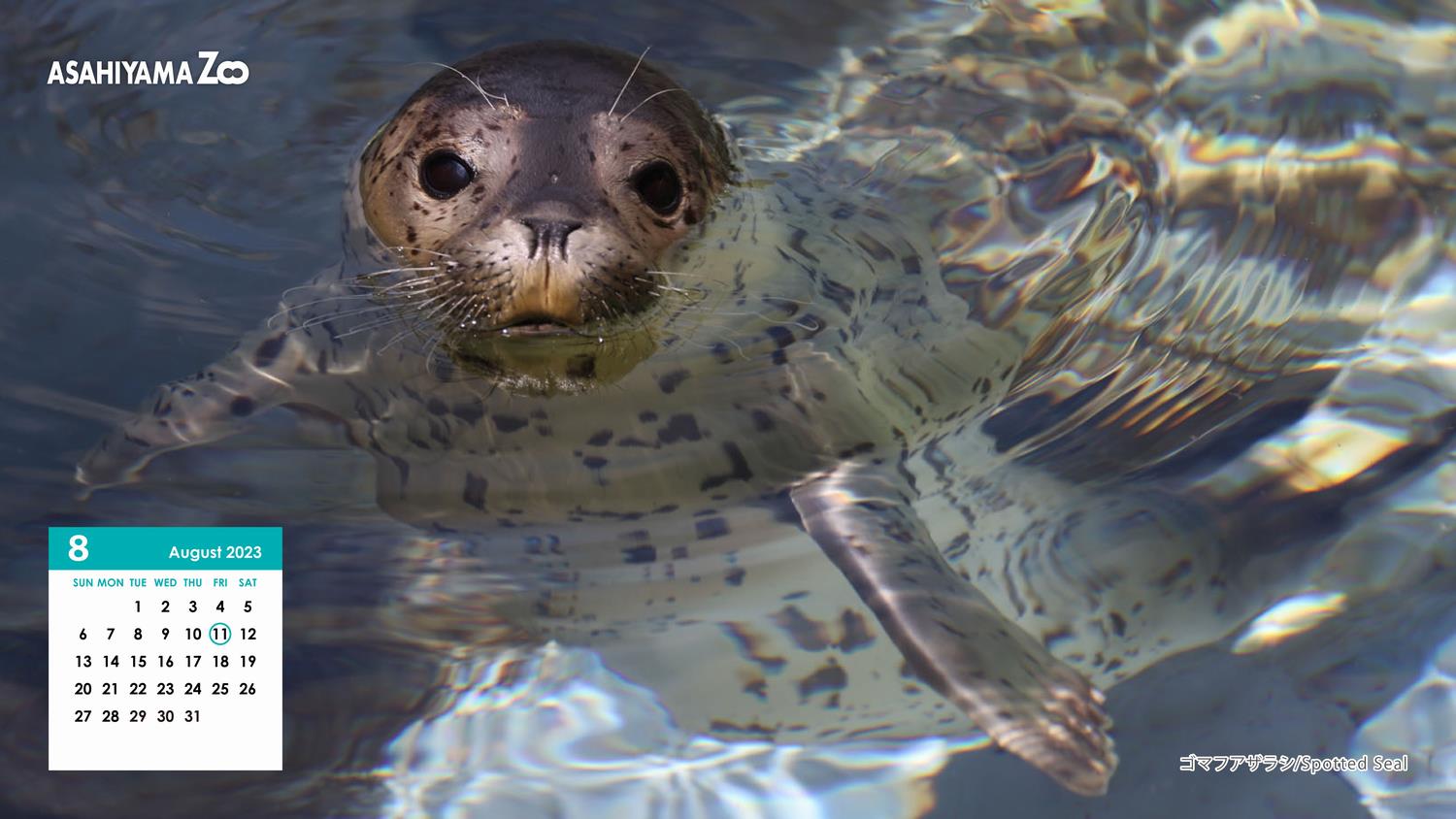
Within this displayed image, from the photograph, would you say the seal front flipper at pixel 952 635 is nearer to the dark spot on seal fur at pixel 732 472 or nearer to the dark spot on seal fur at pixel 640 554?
the dark spot on seal fur at pixel 732 472

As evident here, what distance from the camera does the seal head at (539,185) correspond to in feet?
9.63

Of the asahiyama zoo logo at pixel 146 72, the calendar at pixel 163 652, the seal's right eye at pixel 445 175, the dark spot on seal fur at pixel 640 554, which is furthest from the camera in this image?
the asahiyama zoo logo at pixel 146 72

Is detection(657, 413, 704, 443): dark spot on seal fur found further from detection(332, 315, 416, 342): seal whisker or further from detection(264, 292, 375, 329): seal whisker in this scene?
detection(264, 292, 375, 329): seal whisker

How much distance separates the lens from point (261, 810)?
2.88 metres

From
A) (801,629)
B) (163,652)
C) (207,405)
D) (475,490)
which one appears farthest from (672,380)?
(163,652)

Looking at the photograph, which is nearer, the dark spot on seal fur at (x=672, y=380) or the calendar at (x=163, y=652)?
the calendar at (x=163, y=652)

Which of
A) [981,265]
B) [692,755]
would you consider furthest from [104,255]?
[981,265]

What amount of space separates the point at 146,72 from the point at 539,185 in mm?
2080

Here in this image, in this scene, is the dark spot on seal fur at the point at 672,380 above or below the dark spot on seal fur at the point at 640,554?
above

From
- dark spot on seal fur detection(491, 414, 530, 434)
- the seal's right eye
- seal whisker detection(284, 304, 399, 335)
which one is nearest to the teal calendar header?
dark spot on seal fur detection(491, 414, 530, 434)

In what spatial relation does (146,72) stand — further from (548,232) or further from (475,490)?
(548,232)

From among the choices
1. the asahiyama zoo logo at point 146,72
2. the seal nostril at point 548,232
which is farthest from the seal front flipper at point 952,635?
the asahiyama zoo logo at point 146,72

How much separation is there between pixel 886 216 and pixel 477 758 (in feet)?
6.93

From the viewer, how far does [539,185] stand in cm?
318
